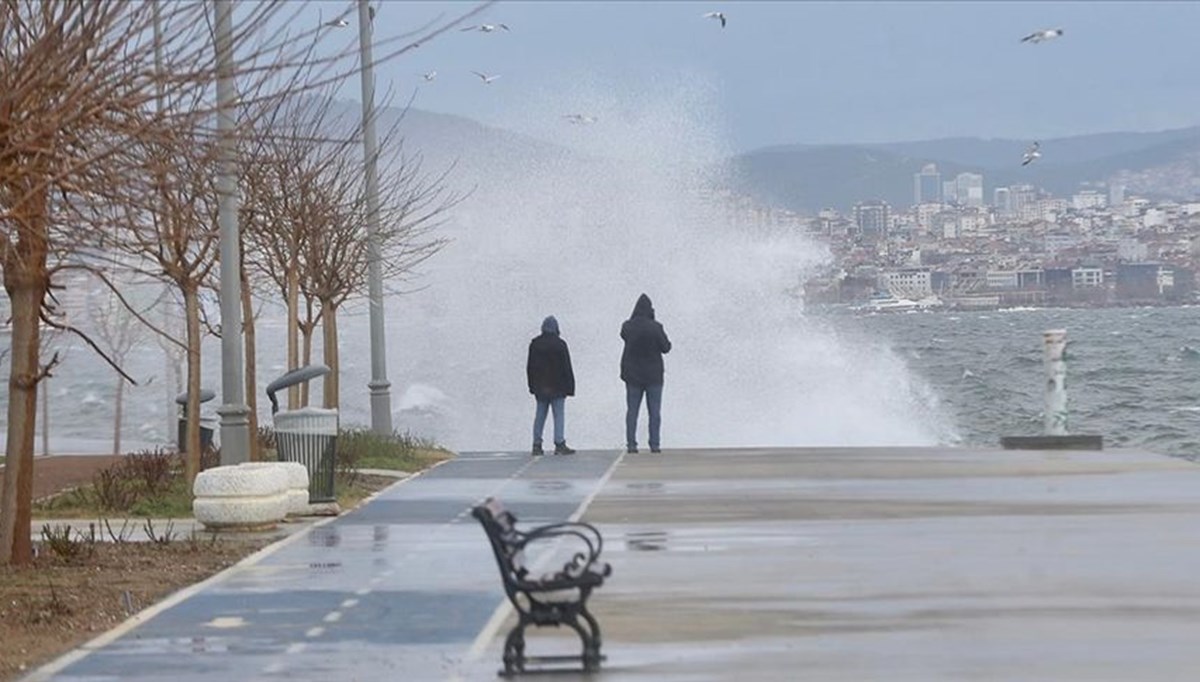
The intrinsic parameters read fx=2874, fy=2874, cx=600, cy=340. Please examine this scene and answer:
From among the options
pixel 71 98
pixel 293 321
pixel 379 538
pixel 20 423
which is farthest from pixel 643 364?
pixel 71 98

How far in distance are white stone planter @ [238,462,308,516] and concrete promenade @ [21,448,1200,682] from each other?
40 centimetres

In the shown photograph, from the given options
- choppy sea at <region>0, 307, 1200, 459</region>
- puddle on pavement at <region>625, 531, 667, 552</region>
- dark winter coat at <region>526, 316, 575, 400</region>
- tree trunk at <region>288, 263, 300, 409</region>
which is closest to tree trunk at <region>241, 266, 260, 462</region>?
tree trunk at <region>288, 263, 300, 409</region>

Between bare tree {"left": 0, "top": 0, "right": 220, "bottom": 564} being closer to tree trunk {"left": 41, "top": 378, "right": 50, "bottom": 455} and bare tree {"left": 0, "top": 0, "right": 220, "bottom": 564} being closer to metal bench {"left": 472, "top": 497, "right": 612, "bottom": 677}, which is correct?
metal bench {"left": 472, "top": 497, "right": 612, "bottom": 677}

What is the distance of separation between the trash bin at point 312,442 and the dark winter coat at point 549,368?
30.3 feet

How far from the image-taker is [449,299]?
139m

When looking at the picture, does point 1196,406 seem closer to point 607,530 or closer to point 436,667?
point 607,530


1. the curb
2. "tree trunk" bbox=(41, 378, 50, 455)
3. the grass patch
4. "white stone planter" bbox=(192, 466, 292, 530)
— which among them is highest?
"tree trunk" bbox=(41, 378, 50, 455)

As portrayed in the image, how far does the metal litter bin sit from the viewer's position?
26.9 metres

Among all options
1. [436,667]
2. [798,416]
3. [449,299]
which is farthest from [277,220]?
[449,299]

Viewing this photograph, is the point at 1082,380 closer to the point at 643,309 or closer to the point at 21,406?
the point at 643,309

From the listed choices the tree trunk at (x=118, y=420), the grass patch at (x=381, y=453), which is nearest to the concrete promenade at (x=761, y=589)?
the grass patch at (x=381, y=453)

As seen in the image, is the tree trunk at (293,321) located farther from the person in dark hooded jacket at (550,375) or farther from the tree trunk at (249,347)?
the person in dark hooded jacket at (550,375)

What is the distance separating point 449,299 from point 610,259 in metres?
41.8

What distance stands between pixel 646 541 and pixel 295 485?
4.38 meters
